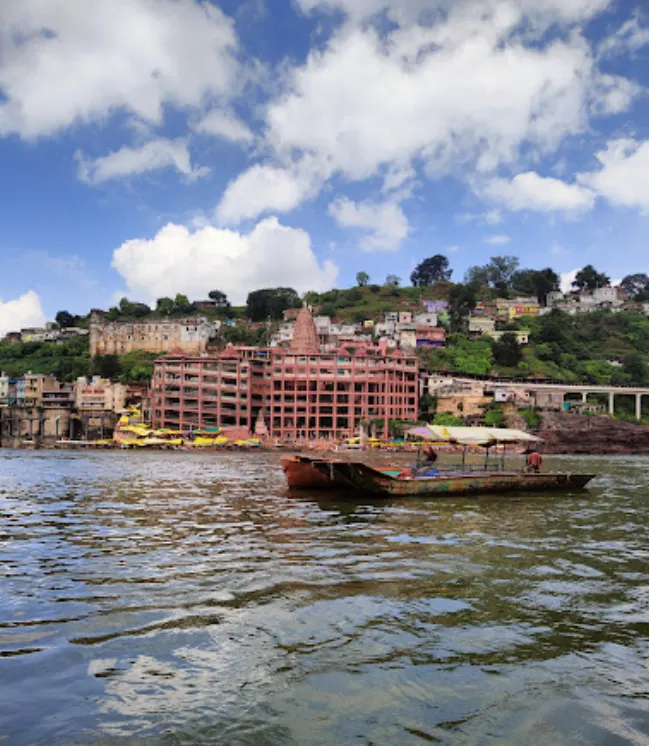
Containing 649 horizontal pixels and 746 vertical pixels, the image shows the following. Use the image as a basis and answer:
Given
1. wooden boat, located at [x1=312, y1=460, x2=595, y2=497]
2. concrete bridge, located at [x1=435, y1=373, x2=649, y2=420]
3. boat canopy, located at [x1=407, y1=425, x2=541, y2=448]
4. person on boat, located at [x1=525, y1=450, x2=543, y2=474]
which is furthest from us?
concrete bridge, located at [x1=435, y1=373, x2=649, y2=420]

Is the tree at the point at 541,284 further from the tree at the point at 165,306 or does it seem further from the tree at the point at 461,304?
the tree at the point at 165,306

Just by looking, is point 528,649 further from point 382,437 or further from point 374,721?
point 382,437

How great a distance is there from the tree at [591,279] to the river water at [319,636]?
173918 millimetres

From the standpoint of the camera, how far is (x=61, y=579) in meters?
10.3

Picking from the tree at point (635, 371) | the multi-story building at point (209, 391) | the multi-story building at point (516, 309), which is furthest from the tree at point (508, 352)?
the multi-story building at point (209, 391)

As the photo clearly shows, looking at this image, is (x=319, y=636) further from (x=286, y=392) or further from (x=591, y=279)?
(x=591, y=279)

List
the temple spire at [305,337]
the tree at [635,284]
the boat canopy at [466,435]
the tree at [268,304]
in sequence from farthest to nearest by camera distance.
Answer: the tree at [635,284] < the tree at [268,304] < the temple spire at [305,337] < the boat canopy at [466,435]

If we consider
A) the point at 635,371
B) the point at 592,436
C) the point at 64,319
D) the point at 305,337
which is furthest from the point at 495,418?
the point at 64,319

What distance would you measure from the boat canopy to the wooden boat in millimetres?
1386

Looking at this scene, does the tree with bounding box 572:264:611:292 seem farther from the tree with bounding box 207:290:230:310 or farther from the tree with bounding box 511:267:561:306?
the tree with bounding box 207:290:230:310

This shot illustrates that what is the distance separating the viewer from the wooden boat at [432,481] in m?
23.8

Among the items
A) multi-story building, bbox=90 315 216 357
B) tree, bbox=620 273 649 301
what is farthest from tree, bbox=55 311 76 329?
tree, bbox=620 273 649 301

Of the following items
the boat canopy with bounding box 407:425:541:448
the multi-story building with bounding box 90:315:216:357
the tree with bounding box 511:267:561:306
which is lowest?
the boat canopy with bounding box 407:425:541:448

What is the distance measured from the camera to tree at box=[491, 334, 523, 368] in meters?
117
